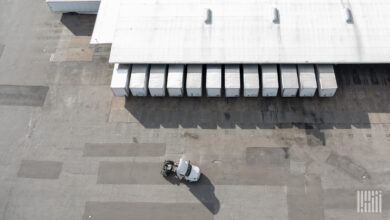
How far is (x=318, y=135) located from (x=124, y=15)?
36146 millimetres

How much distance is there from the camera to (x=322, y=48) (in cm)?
4331

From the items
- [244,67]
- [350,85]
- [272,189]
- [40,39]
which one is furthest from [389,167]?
[40,39]

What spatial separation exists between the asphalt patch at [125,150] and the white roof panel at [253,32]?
13.0m

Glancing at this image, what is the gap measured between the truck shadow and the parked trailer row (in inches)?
520

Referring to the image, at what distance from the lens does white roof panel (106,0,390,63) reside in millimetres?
43250

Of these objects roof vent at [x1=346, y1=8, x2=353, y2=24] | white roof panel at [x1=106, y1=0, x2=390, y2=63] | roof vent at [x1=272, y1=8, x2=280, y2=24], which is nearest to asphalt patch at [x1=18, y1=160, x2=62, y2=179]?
white roof panel at [x1=106, y1=0, x2=390, y2=63]

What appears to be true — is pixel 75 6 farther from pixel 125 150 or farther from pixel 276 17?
pixel 276 17

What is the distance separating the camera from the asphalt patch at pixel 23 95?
48.3 meters

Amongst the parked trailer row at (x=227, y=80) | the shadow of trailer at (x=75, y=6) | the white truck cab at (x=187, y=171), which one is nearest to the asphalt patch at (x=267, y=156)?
the white truck cab at (x=187, y=171)

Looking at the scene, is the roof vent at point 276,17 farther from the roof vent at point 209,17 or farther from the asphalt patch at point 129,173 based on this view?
the asphalt patch at point 129,173

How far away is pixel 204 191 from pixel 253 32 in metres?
25.2

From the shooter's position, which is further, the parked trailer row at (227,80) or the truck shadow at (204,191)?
the parked trailer row at (227,80)

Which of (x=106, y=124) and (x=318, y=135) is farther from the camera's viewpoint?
(x=106, y=124)

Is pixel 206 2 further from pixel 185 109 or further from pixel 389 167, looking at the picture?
pixel 389 167
